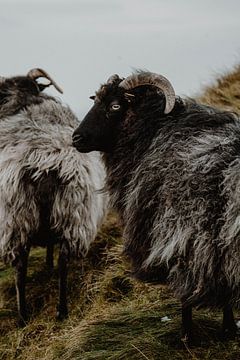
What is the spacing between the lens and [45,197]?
693 centimetres

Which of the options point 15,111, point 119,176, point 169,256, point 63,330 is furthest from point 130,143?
point 15,111

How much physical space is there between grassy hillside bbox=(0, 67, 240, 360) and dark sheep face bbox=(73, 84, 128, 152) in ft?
5.23

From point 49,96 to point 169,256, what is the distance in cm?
421

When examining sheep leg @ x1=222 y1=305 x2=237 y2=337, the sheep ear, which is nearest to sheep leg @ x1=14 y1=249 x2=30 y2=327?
the sheep ear

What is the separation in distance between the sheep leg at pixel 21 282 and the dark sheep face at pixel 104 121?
180cm

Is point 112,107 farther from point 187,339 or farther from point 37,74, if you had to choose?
point 37,74

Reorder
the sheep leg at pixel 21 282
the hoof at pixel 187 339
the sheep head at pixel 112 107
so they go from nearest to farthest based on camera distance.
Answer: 1. the hoof at pixel 187 339
2. the sheep head at pixel 112 107
3. the sheep leg at pixel 21 282

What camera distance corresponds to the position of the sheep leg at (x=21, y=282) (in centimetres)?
716

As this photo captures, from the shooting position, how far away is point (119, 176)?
18.8ft

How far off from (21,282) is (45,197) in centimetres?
103

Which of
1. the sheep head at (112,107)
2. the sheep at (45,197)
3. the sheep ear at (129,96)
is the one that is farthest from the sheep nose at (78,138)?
the sheep at (45,197)

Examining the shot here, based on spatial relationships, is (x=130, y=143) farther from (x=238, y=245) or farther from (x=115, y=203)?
(x=238, y=245)

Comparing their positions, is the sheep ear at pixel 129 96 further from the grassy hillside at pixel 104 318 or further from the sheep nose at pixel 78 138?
the grassy hillside at pixel 104 318

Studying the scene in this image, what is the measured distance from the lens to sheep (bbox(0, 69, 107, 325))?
691cm
